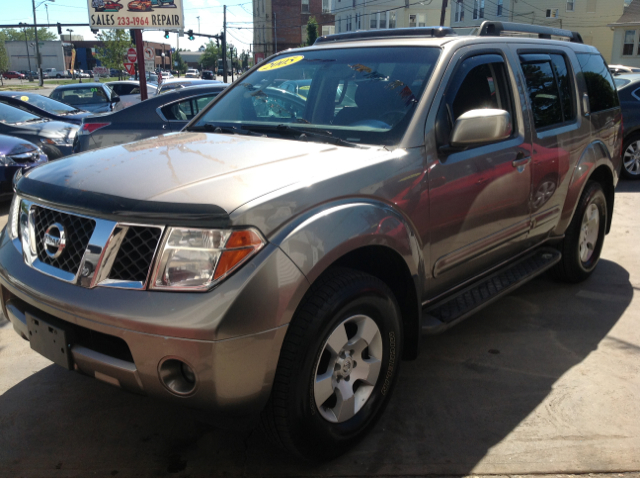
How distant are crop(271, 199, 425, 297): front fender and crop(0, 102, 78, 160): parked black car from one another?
24.9ft

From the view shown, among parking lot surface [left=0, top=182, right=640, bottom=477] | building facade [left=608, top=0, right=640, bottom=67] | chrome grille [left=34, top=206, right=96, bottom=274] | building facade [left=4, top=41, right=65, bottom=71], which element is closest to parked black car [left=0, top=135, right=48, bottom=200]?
parking lot surface [left=0, top=182, right=640, bottom=477]

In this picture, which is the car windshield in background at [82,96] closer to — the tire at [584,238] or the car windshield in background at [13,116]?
the car windshield in background at [13,116]

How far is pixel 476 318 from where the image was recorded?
421cm

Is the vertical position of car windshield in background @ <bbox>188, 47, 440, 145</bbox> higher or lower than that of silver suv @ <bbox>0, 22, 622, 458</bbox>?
higher

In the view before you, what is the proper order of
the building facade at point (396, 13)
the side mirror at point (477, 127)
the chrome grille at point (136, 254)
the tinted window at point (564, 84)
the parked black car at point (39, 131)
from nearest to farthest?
the chrome grille at point (136, 254), the side mirror at point (477, 127), the tinted window at point (564, 84), the parked black car at point (39, 131), the building facade at point (396, 13)

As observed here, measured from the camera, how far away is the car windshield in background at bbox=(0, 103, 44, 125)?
31.1 feet

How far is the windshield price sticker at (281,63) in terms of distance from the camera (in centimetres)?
376

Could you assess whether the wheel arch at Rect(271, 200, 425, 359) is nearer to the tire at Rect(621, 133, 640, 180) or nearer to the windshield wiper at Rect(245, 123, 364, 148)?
the windshield wiper at Rect(245, 123, 364, 148)

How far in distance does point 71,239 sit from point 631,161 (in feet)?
31.3

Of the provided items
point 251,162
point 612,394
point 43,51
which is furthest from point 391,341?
point 43,51

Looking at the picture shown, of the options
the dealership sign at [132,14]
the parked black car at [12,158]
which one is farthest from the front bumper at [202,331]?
the dealership sign at [132,14]

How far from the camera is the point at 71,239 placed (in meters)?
2.33

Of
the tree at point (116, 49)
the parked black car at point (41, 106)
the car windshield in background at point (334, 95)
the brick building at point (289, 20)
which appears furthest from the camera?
the brick building at point (289, 20)

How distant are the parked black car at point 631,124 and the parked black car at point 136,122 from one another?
6.91m
